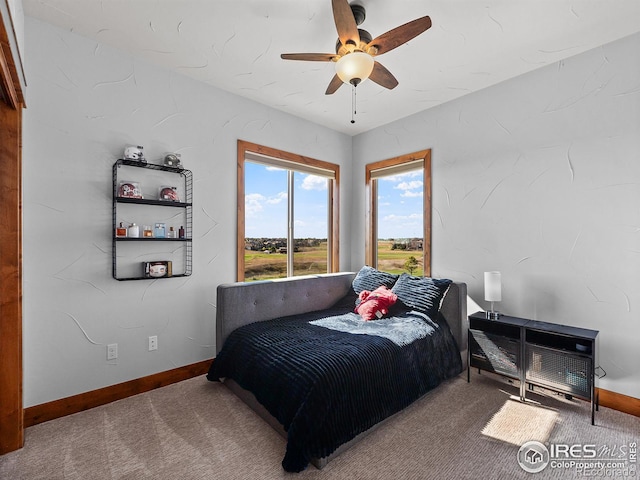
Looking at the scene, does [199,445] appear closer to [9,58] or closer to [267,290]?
[267,290]

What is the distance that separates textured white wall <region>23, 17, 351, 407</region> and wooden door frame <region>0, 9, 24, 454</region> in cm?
22

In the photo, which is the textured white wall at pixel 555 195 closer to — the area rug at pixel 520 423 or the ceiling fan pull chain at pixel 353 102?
the area rug at pixel 520 423

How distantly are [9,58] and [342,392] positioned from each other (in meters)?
2.44

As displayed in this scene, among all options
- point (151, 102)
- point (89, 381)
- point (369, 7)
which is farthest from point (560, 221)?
point (89, 381)

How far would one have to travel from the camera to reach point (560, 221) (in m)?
2.50

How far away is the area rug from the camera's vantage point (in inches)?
74.7

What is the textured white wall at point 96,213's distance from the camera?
6.83 ft

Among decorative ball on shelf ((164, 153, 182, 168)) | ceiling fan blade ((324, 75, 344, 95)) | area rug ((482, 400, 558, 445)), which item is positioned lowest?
area rug ((482, 400, 558, 445))

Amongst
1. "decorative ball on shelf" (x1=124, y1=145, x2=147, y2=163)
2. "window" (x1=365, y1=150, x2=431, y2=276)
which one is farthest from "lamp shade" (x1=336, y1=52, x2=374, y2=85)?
"window" (x1=365, y1=150, x2=431, y2=276)

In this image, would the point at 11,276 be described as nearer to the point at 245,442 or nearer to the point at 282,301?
the point at 245,442

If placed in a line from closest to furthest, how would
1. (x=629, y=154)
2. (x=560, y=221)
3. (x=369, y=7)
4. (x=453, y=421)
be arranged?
(x=369, y=7), (x=453, y=421), (x=629, y=154), (x=560, y=221)

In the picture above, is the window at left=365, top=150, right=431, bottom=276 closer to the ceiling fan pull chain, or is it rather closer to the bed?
the bed

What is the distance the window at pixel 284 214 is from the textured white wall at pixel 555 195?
1.42m

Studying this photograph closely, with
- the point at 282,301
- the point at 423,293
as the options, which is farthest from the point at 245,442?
the point at 423,293
